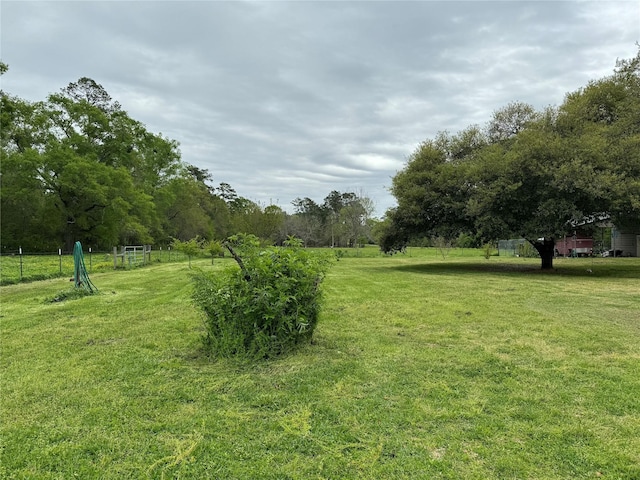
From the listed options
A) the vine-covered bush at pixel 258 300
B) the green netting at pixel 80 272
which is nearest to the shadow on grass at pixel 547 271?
the green netting at pixel 80 272

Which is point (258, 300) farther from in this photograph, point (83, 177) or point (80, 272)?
point (83, 177)

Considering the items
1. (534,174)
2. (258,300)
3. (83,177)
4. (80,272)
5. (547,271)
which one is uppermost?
(83,177)

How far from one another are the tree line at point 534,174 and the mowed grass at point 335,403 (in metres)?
8.48

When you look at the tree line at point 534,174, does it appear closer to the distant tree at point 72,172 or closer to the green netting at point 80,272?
the green netting at point 80,272

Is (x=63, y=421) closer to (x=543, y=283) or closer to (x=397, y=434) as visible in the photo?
(x=397, y=434)

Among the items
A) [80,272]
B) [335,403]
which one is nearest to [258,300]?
[335,403]

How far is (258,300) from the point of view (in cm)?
388

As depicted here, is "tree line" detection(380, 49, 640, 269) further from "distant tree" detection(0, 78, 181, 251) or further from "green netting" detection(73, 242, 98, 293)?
"distant tree" detection(0, 78, 181, 251)

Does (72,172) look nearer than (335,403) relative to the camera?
No

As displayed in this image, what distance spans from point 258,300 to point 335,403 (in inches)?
51.3

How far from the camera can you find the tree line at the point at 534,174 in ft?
42.7

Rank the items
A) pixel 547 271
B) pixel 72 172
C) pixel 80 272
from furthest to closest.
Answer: pixel 72 172, pixel 547 271, pixel 80 272

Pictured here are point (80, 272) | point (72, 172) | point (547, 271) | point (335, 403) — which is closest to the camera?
point (335, 403)

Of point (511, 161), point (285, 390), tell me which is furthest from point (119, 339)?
point (511, 161)
